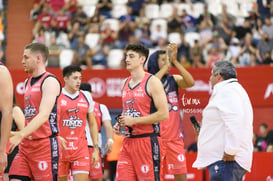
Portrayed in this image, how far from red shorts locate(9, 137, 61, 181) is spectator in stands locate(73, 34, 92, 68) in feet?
37.4

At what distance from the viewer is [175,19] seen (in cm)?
2147

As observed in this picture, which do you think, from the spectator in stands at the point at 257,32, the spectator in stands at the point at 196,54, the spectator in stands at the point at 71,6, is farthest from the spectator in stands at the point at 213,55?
the spectator in stands at the point at 71,6

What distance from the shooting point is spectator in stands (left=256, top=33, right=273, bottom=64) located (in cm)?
1983

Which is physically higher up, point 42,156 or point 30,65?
point 30,65

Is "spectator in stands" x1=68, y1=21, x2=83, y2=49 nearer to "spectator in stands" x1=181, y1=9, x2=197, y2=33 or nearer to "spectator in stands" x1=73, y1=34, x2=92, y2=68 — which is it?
"spectator in stands" x1=73, y1=34, x2=92, y2=68

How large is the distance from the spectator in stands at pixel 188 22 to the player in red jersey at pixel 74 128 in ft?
35.0

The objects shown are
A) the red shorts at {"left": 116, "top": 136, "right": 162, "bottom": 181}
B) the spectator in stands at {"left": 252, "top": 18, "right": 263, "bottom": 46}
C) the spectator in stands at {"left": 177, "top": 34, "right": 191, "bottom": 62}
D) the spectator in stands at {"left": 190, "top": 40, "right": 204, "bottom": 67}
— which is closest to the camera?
the red shorts at {"left": 116, "top": 136, "right": 162, "bottom": 181}

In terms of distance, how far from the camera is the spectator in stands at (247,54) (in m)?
19.9

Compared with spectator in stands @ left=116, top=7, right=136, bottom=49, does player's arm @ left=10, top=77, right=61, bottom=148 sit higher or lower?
lower

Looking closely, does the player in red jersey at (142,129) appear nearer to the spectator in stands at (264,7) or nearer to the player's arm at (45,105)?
the player's arm at (45,105)

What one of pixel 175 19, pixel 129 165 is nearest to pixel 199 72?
pixel 175 19

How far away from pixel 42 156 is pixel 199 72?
7.79 m

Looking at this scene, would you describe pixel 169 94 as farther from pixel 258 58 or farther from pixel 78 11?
pixel 78 11

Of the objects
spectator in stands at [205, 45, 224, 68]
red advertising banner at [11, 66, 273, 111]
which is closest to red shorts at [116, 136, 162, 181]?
red advertising banner at [11, 66, 273, 111]
